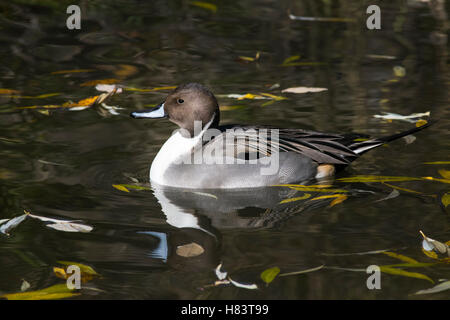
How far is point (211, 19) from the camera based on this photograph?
11289mm

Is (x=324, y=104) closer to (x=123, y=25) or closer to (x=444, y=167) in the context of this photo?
(x=444, y=167)

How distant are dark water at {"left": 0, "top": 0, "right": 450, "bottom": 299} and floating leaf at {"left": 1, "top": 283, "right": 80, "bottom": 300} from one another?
0.07 metres

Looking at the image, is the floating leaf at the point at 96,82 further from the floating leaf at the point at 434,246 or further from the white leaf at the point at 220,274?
the floating leaf at the point at 434,246

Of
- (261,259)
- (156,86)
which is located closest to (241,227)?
(261,259)

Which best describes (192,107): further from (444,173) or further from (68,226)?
(444,173)

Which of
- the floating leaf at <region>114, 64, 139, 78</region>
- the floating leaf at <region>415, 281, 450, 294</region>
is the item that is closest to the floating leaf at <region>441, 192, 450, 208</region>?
the floating leaf at <region>415, 281, 450, 294</region>

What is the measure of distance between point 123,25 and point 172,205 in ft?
19.0

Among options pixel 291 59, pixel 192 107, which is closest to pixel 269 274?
pixel 192 107

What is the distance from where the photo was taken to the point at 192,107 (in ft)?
20.4

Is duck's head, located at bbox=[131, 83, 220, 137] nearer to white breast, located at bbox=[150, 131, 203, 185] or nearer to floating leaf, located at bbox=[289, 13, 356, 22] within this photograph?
white breast, located at bbox=[150, 131, 203, 185]

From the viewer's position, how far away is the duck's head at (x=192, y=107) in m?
6.20

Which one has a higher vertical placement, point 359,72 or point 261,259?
point 359,72

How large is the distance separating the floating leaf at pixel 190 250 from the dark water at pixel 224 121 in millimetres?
35

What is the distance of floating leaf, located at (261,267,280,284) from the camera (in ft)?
14.5
